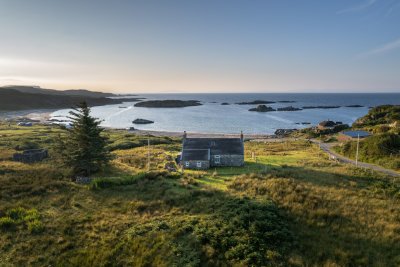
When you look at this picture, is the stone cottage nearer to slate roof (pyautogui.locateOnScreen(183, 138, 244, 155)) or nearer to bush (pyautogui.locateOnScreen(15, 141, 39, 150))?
slate roof (pyautogui.locateOnScreen(183, 138, 244, 155))

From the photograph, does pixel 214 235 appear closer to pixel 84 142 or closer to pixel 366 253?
pixel 366 253

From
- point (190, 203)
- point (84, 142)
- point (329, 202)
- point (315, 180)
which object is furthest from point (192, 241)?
point (84, 142)

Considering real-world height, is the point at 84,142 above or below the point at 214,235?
above

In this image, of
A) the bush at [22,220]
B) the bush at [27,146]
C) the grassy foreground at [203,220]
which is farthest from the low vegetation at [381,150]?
the bush at [27,146]

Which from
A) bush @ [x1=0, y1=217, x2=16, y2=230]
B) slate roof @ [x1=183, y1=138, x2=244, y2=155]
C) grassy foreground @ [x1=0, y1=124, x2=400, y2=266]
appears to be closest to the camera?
grassy foreground @ [x1=0, y1=124, x2=400, y2=266]

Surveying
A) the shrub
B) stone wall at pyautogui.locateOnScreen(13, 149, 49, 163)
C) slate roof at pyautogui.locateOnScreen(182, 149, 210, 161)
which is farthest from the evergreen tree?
the shrub

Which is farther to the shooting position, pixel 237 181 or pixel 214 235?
pixel 237 181

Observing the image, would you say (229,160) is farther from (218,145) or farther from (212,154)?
(218,145)
